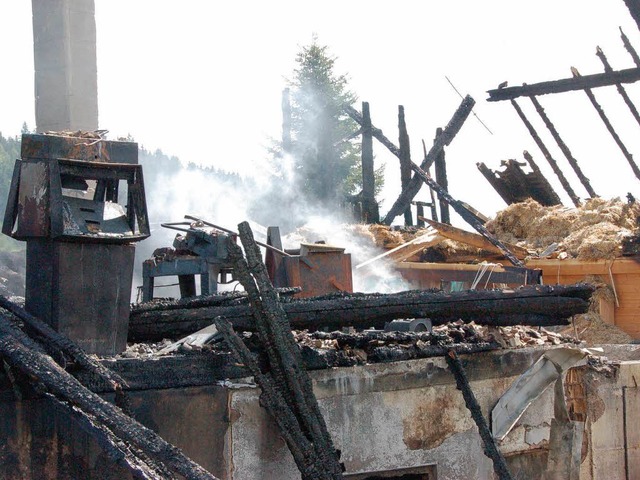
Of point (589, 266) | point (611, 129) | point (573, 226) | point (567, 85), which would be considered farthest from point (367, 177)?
point (589, 266)

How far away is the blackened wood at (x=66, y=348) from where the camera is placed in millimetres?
5305

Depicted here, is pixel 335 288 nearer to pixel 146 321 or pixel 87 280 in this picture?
pixel 146 321

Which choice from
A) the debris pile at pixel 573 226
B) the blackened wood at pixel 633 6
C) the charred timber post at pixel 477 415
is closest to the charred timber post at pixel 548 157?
the debris pile at pixel 573 226

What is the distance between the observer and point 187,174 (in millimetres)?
34750

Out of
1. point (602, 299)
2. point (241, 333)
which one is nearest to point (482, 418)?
point (241, 333)

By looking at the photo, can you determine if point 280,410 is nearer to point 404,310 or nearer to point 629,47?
point 404,310

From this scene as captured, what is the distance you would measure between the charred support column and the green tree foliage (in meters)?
19.8

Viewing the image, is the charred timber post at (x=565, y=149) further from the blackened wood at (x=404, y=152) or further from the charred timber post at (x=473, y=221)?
the blackened wood at (x=404, y=152)

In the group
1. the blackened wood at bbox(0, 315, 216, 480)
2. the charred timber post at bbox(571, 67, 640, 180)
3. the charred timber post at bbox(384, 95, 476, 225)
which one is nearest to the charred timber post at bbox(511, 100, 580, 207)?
the charred timber post at bbox(571, 67, 640, 180)

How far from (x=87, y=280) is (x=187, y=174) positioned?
96.0 feet

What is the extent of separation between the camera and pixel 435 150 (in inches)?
790

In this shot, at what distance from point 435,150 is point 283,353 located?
14.8m

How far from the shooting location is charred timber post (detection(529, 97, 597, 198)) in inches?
674

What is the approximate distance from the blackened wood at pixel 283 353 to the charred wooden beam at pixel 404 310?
612 mm
